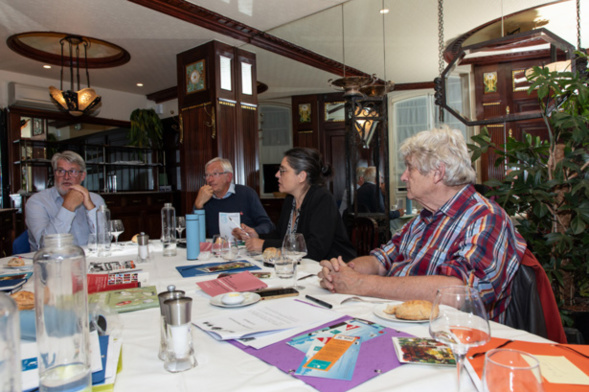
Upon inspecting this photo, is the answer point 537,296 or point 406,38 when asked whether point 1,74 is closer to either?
point 406,38

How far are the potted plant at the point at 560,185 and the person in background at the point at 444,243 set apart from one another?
3.23 ft

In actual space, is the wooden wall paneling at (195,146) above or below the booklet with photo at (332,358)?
above

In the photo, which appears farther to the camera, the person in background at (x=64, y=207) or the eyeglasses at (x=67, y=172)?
the eyeglasses at (x=67, y=172)

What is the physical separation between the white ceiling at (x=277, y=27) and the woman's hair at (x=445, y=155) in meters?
3.34

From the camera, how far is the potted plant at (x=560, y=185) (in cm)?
217

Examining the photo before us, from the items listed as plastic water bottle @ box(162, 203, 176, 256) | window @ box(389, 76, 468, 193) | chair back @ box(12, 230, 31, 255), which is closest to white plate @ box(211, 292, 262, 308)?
plastic water bottle @ box(162, 203, 176, 256)

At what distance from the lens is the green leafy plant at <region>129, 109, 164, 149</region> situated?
297 inches

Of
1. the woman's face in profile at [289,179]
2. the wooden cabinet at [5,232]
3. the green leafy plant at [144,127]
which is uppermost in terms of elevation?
the green leafy plant at [144,127]

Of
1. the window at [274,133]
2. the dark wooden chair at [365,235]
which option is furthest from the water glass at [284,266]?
the window at [274,133]

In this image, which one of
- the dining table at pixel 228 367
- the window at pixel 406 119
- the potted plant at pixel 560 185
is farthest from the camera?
the window at pixel 406 119

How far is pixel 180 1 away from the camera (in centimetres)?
419

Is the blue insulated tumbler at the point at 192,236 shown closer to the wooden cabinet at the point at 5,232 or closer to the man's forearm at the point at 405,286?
the man's forearm at the point at 405,286

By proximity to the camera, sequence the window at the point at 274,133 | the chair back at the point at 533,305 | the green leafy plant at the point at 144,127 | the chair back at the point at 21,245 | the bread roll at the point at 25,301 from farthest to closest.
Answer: the window at the point at 274,133 → the green leafy plant at the point at 144,127 → the chair back at the point at 21,245 → the chair back at the point at 533,305 → the bread roll at the point at 25,301

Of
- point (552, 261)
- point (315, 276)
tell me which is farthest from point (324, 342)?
point (552, 261)
